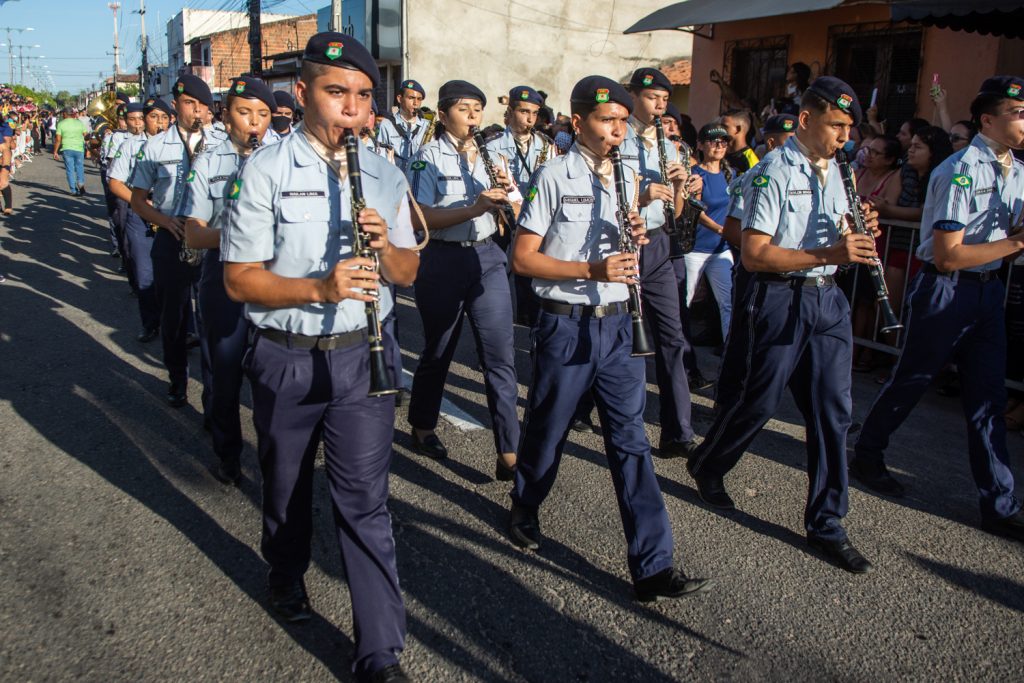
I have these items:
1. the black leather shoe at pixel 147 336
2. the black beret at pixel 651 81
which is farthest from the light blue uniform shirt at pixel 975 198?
the black leather shoe at pixel 147 336

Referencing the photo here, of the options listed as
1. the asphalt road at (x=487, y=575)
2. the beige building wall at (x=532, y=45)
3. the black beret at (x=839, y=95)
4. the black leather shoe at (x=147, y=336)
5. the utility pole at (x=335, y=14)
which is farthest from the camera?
the beige building wall at (x=532, y=45)

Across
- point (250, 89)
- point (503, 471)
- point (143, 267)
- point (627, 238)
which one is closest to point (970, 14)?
point (627, 238)

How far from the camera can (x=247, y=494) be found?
471 centimetres

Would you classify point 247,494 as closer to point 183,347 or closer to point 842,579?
point 183,347

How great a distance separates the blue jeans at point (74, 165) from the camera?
2130cm

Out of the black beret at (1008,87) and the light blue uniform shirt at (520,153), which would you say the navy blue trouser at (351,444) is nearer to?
the black beret at (1008,87)

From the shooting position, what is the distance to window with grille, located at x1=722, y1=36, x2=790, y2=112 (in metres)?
13.7

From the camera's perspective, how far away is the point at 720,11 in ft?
41.8

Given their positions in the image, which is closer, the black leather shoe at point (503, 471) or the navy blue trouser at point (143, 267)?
the black leather shoe at point (503, 471)

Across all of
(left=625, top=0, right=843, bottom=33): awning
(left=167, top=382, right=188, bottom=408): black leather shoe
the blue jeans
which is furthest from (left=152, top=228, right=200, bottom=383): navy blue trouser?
the blue jeans

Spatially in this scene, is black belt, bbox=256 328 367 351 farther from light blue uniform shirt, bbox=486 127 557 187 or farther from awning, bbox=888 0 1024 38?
awning, bbox=888 0 1024 38

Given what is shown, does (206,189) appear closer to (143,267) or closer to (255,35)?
(143,267)

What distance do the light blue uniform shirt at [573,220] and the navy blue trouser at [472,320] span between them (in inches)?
44.7

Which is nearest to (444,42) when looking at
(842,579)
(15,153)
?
(15,153)
